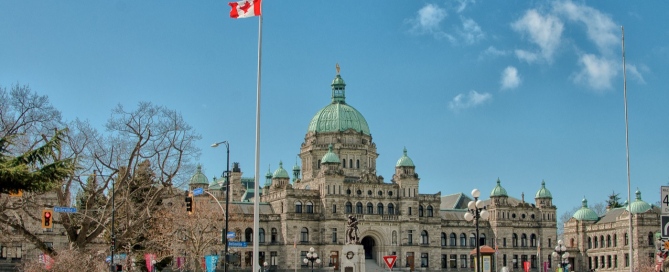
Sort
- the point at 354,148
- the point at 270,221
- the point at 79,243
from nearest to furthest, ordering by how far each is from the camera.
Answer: the point at 79,243
the point at 270,221
the point at 354,148

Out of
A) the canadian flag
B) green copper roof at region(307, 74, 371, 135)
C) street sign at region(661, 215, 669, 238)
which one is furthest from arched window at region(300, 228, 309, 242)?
street sign at region(661, 215, 669, 238)

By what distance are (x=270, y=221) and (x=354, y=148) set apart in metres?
16.8

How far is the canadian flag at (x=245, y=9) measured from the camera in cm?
3828

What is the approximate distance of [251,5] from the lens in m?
38.3

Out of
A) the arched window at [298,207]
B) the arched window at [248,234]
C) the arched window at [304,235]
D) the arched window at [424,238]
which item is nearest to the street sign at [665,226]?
the arched window at [304,235]

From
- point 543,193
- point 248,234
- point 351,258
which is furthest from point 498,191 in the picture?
point 351,258

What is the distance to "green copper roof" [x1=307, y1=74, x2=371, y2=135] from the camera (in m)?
124

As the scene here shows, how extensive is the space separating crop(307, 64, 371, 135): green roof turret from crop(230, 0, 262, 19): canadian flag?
84.6 meters

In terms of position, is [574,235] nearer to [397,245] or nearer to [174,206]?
[397,245]

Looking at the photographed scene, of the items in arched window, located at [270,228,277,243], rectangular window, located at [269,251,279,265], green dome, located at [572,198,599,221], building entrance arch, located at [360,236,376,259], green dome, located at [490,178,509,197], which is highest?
green dome, located at [490,178,509,197]

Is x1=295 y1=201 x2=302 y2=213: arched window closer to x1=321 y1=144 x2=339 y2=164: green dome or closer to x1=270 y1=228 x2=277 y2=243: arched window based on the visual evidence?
x1=270 y1=228 x2=277 y2=243: arched window

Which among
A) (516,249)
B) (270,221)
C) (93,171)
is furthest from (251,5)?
(516,249)

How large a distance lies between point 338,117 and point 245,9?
85.8 meters

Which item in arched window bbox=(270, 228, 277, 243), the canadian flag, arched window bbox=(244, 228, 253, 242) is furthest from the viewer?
arched window bbox=(244, 228, 253, 242)
